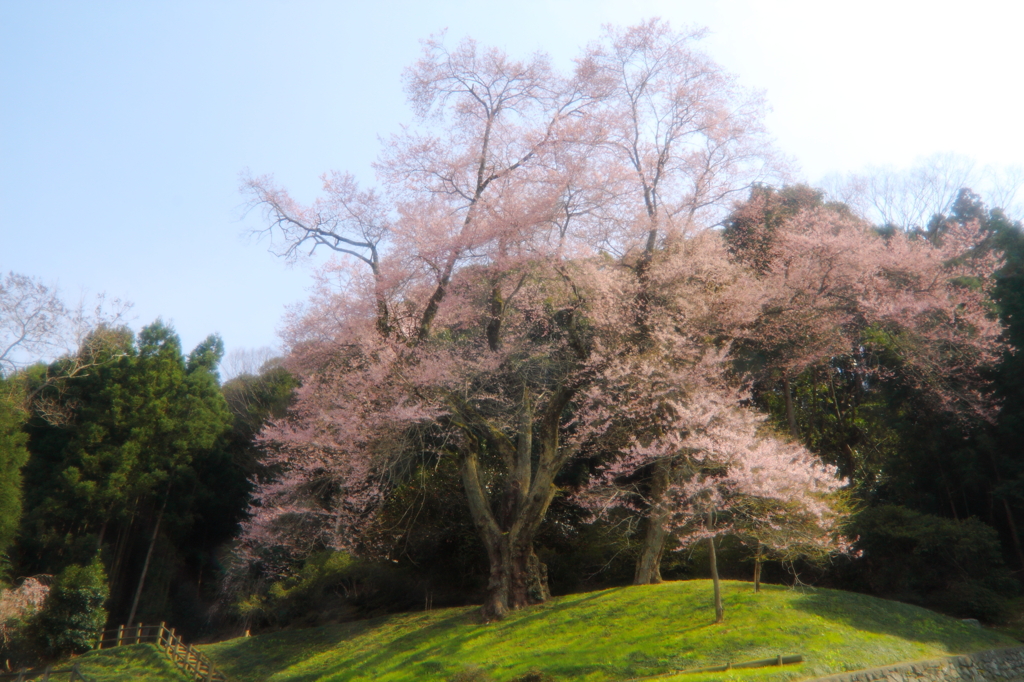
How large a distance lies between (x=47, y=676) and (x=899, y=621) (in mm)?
18404

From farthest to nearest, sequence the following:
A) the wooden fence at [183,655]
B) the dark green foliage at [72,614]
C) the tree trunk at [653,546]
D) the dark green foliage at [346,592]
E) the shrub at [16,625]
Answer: the dark green foliage at [72,614] < the shrub at [16,625] < the dark green foliage at [346,592] < the wooden fence at [183,655] < the tree trunk at [653,546]

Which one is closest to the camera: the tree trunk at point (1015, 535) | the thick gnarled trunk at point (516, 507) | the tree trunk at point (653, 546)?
the thick gnarled trunk at point (516, 507)

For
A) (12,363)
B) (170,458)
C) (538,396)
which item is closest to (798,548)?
(538,396)

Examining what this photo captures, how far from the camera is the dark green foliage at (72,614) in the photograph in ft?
65.6

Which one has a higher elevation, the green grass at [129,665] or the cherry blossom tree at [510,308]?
the cherry blossom tree at [510,308]

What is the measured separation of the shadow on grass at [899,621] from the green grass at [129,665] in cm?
1629

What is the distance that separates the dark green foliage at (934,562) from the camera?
43.3 feet

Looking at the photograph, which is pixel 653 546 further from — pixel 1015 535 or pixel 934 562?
pixel 1015 535

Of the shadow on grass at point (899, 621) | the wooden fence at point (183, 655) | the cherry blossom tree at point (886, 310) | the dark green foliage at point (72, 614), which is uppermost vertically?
the cherry blossom tree at point (886, 310)

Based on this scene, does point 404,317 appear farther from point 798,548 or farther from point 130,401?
point 130,401

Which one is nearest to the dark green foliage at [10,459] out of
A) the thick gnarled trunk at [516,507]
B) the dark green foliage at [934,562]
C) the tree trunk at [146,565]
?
the tree trunk at [146,565]

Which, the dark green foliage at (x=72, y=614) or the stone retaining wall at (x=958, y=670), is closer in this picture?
the stone retaining wall at (x=958, y=670)

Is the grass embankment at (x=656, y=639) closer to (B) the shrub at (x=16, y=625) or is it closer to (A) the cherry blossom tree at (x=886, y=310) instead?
(A) the cherry blossom tree at (x=886, y=310)

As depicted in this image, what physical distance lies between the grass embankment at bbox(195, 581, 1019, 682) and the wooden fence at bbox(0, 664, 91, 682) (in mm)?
4860
